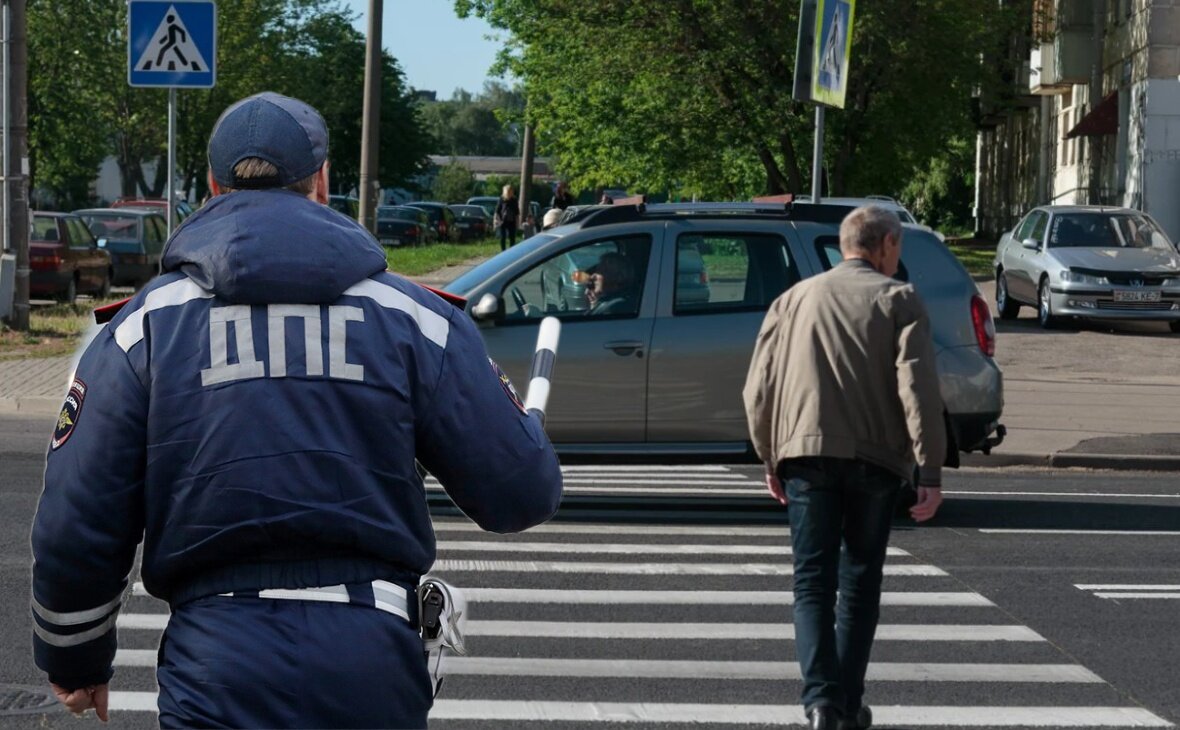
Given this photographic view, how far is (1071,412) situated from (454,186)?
8778 cm

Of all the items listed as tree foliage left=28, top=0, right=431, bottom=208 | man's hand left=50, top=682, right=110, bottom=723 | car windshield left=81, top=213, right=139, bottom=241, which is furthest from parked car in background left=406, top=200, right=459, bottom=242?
man's hand left=50, top=682, right=110, bottom=723

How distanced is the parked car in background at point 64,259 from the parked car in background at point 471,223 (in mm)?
31865

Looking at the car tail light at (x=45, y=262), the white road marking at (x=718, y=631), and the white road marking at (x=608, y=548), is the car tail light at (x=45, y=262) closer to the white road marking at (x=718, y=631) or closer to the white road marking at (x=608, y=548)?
the white road marking at (x=608, y=548)

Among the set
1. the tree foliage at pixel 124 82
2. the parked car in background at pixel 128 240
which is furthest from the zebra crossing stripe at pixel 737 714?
the tree foliage at pixel 124 82

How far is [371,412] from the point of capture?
2525 millimetres

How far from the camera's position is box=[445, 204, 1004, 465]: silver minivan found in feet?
33.3

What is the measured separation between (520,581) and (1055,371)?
1245 cm

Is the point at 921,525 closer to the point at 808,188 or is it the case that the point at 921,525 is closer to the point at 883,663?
the point at 883,663

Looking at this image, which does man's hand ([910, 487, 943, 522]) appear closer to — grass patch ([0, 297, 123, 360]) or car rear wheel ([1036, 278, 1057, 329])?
grass patch ([0, 297, 123, 360])

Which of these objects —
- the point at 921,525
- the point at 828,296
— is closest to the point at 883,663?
the point at 828,296

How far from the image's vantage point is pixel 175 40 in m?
14.1

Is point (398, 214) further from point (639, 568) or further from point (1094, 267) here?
point (639, 568)

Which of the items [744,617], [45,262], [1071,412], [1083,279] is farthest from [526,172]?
[744,617]

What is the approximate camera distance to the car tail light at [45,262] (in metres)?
25.5
